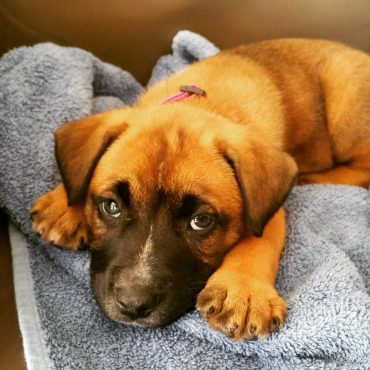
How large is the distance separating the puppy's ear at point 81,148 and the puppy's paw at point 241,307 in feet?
2.29

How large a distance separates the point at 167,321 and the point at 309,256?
2.63 feet

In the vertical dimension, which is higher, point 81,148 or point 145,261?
point 81,148

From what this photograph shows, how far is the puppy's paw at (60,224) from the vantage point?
260 centimetres

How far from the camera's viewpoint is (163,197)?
2346 mm

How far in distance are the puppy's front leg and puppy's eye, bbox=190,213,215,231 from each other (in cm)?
18

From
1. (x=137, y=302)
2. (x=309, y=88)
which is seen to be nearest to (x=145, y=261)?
(x=137, y=302)

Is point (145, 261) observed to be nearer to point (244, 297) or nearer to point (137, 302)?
point (137, 302)

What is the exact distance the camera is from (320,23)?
165 inches

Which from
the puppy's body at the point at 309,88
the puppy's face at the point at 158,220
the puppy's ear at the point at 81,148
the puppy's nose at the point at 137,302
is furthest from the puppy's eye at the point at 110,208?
the puppy's body at the point at 309,88

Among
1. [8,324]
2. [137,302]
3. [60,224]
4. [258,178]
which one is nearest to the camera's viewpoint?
[137,302]

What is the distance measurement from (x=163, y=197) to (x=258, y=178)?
426 millimetres

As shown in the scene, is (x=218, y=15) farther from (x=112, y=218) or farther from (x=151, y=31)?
(x=112, y=218)

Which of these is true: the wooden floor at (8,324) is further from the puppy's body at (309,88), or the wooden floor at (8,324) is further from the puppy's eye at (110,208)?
the puppy's body at (309,88)

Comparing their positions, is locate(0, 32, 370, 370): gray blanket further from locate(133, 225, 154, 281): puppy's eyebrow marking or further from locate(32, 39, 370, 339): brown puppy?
locate(133, 225, 154, 281): puppy's eyebrow marking
